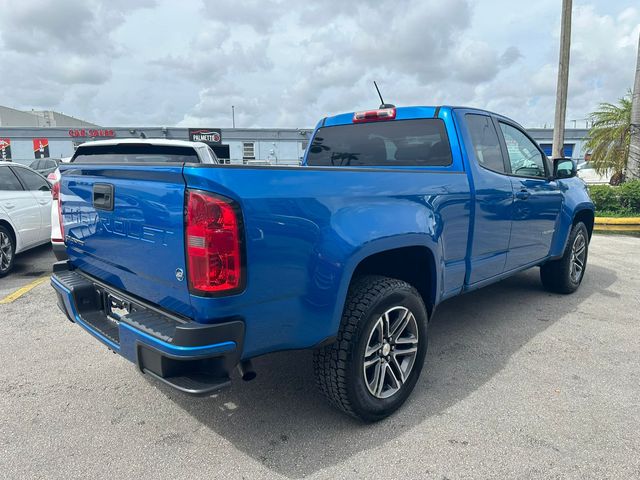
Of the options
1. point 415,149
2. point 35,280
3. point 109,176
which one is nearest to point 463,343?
→ point 415,149

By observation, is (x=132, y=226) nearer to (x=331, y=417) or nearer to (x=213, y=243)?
(x=213, y=243)

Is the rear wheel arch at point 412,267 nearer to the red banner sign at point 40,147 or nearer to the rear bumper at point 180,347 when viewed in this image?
the rear bumper at point 180,347

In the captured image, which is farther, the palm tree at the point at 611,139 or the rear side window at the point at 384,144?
the palm tree at the point at 611,139

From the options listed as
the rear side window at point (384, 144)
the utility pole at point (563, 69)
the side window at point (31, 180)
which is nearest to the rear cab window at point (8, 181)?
the side window at point (31, 180)

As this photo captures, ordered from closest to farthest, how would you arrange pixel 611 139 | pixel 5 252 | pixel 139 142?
1. pixel 139 142
2. pixel 5 252
3. pixel 611 139

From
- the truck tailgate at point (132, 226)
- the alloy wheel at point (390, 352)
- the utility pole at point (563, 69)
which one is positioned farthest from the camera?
the utility pole at point (563, 69)

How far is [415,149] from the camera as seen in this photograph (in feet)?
12.0

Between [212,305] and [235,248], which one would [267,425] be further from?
[235,248]

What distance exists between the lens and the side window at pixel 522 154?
4.06 metres

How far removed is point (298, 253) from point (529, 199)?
2.80 meters

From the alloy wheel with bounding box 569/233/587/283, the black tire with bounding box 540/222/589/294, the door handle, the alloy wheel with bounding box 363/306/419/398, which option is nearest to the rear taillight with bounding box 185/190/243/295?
the door handle

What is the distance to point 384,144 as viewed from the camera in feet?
12.6

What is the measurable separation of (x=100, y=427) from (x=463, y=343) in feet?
9.08

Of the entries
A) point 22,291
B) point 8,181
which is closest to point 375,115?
point 22,291
